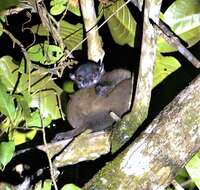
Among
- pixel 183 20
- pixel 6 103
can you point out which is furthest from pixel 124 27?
pixel 6 103

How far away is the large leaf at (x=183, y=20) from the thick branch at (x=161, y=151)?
1.29ft

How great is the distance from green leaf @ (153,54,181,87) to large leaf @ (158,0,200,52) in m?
0.05

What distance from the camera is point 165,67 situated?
1894 millimetres

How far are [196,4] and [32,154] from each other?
36.8 inches

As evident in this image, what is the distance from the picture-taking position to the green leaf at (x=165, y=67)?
1890mm

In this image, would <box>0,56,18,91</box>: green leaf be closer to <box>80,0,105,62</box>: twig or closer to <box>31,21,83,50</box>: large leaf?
<box>31,21,83,50</box>: large leaf

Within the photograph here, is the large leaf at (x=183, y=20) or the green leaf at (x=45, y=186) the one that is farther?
the large leaf at (x=183, y=20)

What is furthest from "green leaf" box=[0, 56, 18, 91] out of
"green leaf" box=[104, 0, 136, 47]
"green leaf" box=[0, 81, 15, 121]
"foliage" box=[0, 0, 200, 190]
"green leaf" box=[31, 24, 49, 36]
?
"green leaf" box=[104, 0, 136, 47]

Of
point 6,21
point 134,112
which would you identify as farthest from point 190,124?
point 6,21

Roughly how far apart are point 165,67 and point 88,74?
33 centimetres

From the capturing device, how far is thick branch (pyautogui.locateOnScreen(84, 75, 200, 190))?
56.4 inches

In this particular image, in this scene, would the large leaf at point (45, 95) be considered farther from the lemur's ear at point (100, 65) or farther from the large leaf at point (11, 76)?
the lemur's ear at point (100, 65)

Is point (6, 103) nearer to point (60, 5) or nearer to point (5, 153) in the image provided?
point (5, 153)

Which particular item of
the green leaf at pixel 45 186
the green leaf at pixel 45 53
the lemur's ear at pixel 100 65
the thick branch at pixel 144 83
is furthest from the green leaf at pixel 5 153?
the lemur's ear at pixel 100 65
